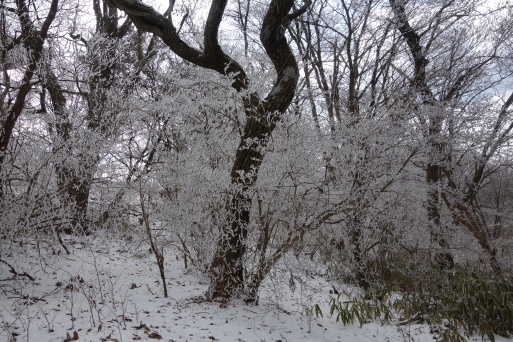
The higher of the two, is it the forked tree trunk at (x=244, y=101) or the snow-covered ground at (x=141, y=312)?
the forked tree trunk at (x=244, y=101)

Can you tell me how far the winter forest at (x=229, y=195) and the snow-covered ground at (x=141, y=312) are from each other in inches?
1.2

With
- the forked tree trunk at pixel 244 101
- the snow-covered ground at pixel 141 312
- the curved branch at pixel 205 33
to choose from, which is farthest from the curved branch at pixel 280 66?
the snow-covered ground at pixel 141 312

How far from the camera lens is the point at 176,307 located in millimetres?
→ 4254

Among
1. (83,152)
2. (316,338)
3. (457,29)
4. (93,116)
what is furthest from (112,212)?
(457,29)

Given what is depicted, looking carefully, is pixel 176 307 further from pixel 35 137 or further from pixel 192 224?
pixel 35 137

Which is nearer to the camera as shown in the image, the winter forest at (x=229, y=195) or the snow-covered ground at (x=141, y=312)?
the snow-covered ground at (x=141, y=312)

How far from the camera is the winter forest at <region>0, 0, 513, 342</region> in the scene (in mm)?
4086

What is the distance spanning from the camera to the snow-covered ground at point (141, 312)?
334 cm

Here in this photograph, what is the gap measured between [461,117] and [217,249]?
4.88 meters

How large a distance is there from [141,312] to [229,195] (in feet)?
5.22

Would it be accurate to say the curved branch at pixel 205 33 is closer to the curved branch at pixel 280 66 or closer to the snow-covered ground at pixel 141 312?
the curved branch at pixel 280 66

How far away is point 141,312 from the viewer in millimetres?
3941

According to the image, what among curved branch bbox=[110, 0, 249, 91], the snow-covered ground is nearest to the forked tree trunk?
curved branch bbox=[110, 0, 249, 91]

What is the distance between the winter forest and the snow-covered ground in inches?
1.2
